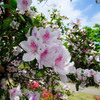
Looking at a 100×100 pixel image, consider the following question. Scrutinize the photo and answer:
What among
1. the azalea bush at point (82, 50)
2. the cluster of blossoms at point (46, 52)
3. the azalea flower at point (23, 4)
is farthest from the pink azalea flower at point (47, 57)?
the azalea bush at point (82, 50)

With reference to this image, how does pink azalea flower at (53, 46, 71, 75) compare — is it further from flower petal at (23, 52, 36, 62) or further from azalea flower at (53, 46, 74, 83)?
flower petal at (23, 52, 36, 62)

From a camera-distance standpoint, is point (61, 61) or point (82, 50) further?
point (82, 50)

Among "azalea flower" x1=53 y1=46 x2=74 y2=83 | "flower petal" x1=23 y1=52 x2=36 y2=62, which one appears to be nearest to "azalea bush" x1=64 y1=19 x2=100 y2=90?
"azalea flower" x1=53 y1=46 x2=74 y2=83

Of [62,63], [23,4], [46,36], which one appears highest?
[23,4]

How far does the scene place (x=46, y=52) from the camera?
0.57 m

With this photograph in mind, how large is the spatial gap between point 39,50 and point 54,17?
3.29 metres

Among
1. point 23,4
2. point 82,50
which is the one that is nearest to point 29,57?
point 23,4

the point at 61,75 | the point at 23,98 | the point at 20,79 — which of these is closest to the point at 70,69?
the point at 61,75

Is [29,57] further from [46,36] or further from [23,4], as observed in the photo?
[23,4]

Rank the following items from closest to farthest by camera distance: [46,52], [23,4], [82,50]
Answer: [46,52], [23,4], [82,50]

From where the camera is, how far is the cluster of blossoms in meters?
0.57

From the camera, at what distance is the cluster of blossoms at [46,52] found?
57cm

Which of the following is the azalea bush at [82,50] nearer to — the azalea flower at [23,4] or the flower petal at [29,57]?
the azalea flower at [23,4]

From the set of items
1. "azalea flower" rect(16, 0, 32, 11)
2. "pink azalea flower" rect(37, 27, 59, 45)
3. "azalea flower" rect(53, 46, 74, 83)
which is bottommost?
"azalea flower" rect(53, 46, 74, 83)
